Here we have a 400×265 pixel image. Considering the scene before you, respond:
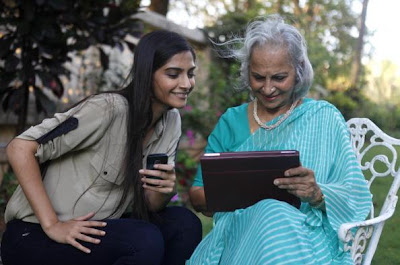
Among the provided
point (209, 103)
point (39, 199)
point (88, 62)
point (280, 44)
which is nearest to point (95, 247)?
point (39, 199)

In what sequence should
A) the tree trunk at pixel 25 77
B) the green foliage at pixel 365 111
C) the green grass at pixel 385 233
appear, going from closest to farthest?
the green grass at pixel 385 233, the tree trunk at pixel 25 77, the green foliage at pixel 365 111

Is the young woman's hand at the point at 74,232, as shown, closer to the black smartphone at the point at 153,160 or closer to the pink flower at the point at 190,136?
the black smartphone at the point at 153,160

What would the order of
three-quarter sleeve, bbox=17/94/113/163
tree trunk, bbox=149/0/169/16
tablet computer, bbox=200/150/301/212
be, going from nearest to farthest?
tablet computer, bbox=200/150/301/212, three-quarter sleeve, bbox=17/94/113/163, tree trunk, bbox=149/0/169/16

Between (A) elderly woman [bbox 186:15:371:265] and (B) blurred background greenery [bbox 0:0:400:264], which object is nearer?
(A) elderly woman [bbox 186:15:371:265]

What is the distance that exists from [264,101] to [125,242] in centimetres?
92

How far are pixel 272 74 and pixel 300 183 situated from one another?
616 millimetres

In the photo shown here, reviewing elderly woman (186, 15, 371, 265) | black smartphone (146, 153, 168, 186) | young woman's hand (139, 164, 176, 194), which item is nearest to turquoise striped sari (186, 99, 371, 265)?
elderly woman (186, 15, 371, 265)

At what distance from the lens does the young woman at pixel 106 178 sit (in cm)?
223

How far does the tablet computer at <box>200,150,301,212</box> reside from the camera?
2.10 metres

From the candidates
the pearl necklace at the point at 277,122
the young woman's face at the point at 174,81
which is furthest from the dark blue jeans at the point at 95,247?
the pearl necklace at the point at 277,122

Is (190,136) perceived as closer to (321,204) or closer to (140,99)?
(140,99)

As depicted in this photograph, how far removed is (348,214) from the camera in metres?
2.39

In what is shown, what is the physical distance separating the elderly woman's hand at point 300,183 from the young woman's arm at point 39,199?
27.9 inches

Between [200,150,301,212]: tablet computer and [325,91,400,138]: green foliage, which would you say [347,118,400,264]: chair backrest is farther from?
[325,91,400,138]: green foliage
